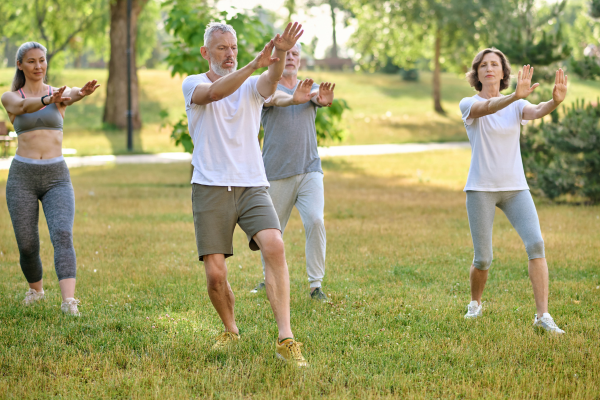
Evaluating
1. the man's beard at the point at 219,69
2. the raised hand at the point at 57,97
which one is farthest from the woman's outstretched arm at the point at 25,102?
the man's beard at the point at 219,69

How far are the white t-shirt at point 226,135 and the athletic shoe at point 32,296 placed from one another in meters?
2.55

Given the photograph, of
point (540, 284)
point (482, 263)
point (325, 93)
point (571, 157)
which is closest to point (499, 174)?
point (482, 263)

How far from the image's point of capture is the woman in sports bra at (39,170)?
5586 millimetres

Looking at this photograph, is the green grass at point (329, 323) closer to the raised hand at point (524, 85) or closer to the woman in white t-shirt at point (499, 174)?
the woman in white t-shirt at point (499, 174)

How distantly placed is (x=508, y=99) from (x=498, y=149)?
1.76 feet

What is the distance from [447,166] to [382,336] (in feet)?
53.2

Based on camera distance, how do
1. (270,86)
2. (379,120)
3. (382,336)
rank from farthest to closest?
(379,120) < (382,336) < (270,86)

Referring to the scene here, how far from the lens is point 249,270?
7500 mm

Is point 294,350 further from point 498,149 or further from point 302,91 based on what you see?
point 498,149

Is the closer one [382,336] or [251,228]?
[251,228]

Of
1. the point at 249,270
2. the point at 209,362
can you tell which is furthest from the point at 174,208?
the point at 209,362

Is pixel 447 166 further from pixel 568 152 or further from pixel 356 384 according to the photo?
pixel 356 384

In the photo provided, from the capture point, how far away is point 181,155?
84.7ft

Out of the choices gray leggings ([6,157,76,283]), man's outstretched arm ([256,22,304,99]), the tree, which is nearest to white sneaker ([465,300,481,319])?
man's outstretched arm ([256,22,304,99])
